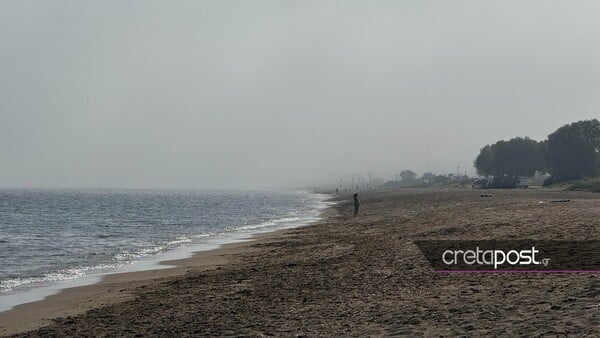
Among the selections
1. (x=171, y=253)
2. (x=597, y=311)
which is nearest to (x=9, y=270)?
(x=171, y=253)

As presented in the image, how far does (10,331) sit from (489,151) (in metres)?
183

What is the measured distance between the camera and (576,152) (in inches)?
4948

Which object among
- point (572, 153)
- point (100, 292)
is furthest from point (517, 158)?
point (100, 292)

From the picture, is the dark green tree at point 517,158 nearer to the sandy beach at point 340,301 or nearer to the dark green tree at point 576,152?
the dark green tree at point 576,152

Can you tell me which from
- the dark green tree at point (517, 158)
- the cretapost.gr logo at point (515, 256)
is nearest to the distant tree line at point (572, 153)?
the dark green tree at point (517, 158)

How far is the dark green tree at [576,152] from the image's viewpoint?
4884 inches

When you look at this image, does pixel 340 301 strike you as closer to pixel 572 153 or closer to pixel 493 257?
pixel 493 257

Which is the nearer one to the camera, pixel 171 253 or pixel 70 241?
pixel 171 253

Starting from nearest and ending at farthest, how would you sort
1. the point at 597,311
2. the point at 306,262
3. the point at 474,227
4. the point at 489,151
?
the point at 597,311
the point at 306,262
the point at 474,227
the point at 489,151

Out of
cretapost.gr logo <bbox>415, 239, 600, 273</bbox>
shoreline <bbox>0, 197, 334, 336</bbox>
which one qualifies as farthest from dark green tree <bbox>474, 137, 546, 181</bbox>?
cretapost.gr logo <bbox>415, 239, 600, 273</bbox>

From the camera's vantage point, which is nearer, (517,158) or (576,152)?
(576,152)

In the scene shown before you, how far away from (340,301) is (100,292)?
404 inches

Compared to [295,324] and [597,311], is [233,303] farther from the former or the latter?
[597,311]

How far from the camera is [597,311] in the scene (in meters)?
9.08
